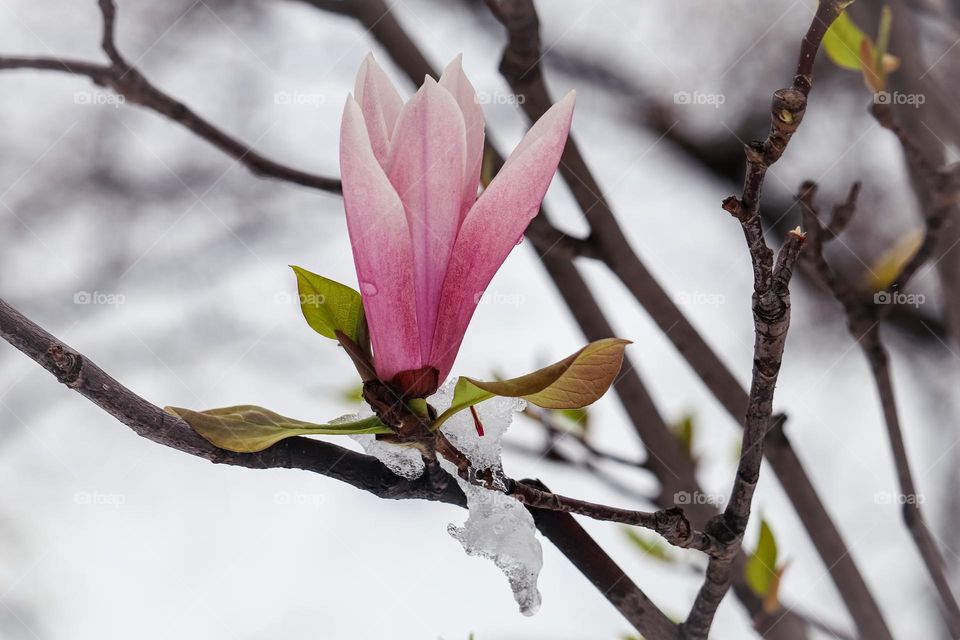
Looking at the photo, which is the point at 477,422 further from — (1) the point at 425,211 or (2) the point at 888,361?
(2) the point at 888,361

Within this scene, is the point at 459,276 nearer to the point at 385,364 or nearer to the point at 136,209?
the point at 385,364

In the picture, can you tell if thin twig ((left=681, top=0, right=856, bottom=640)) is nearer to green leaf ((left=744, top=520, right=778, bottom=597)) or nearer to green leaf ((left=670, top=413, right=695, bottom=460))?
green leaf ((left=744, top=520, right=778, bottom=597))

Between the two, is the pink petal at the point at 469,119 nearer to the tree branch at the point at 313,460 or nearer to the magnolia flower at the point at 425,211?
the magnolia flower at the point at 425,211

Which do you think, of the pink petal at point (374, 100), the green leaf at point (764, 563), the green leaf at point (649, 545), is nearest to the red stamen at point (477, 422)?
the pink petal at point (374, 100)

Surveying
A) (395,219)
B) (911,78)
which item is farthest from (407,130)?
(911,78)

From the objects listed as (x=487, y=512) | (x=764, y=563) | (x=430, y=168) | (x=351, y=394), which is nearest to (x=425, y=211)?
(x=430, y=168)

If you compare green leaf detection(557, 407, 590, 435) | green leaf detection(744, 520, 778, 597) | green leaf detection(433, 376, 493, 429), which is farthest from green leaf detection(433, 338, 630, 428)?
green leaf detection(557, 407, 590, 435)
